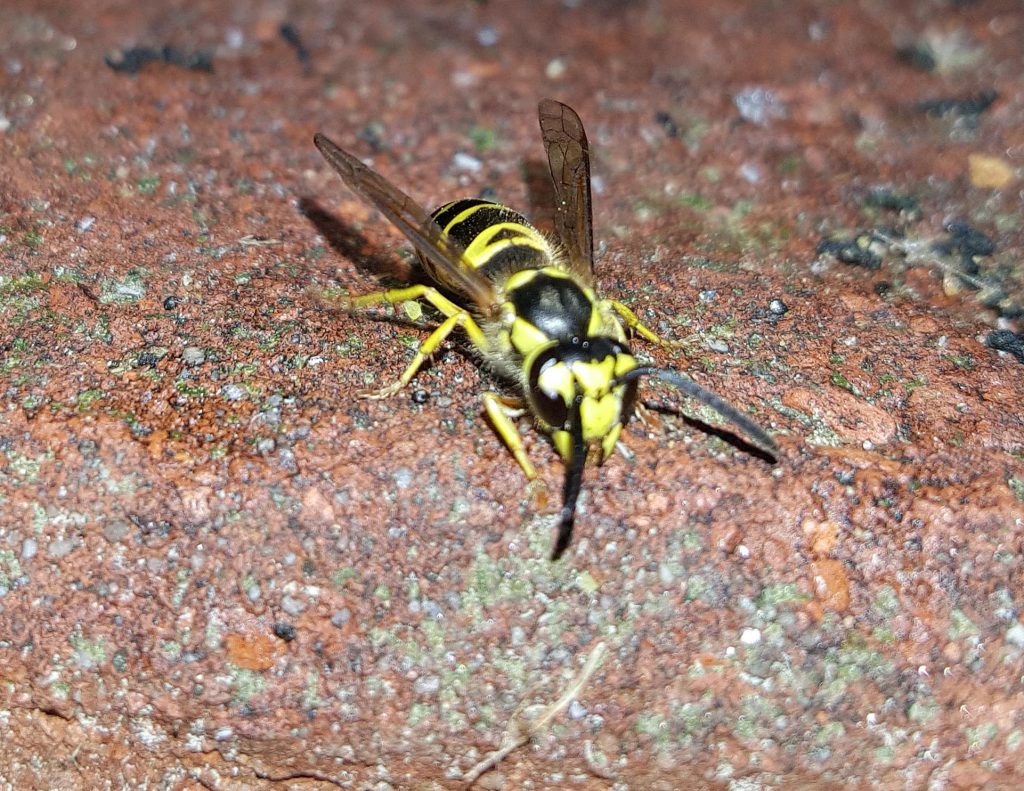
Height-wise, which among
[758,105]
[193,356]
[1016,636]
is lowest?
[193,356]

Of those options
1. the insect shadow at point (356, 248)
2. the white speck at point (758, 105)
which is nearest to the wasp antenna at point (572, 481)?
the insect shadow at point (356, 248)

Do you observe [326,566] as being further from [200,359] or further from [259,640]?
[200,359]

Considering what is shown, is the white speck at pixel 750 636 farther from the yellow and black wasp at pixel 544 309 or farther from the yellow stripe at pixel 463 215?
the yellow stripe at pixel 463 215

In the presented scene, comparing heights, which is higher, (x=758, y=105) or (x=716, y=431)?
(x=758, y=105)

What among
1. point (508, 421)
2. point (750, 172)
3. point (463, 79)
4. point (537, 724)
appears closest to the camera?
point (537, 724)

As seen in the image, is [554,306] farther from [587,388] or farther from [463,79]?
[463,79]

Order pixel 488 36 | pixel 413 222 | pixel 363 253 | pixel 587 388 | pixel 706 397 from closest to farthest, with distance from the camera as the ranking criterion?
pixel 706 397 → pixel 587 388 → pixel 413 222 → pixel 363 253 → pixel 488 36

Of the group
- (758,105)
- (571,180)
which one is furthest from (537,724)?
(758,105)

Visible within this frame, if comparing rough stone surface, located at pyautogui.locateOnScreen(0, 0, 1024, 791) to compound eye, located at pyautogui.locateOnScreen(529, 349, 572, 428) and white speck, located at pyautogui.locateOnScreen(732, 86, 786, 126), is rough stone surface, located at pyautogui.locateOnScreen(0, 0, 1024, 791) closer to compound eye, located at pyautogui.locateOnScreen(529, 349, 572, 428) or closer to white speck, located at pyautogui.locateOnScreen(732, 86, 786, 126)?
compound eye, located at pyautogui.locateOnScreen(529, 349, 572, 428)

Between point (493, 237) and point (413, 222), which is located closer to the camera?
point (413, 222)
